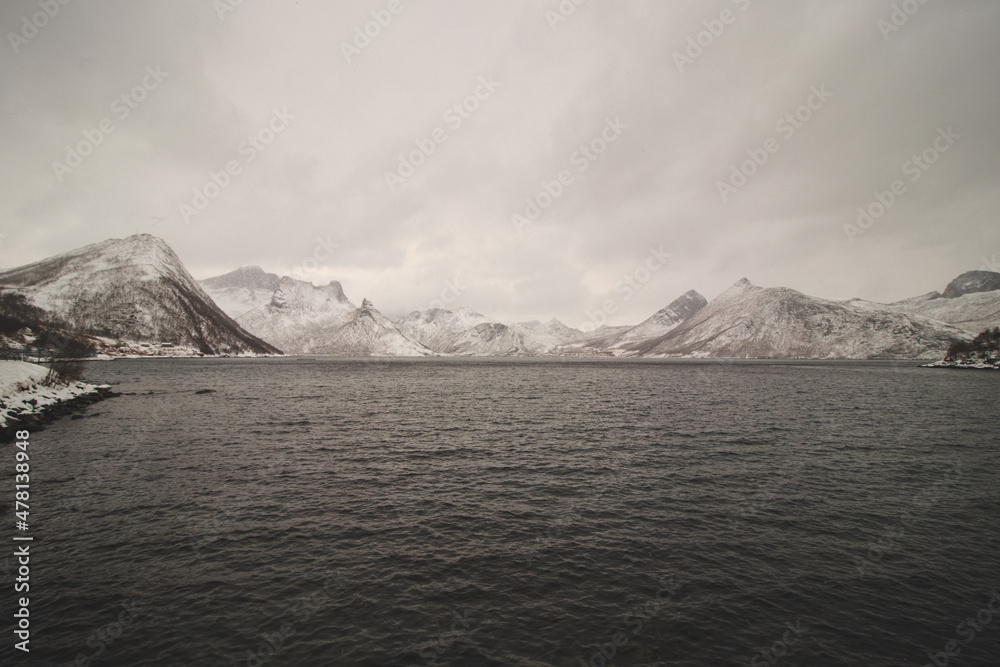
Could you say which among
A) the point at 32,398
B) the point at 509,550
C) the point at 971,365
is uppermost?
the point at 971,365

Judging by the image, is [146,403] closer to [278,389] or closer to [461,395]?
[278,389]

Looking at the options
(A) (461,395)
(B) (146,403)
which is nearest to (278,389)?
(B) (146,403)

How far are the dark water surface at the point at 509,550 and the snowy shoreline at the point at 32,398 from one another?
5.67 m

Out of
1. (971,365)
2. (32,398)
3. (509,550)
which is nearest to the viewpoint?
(509,550)

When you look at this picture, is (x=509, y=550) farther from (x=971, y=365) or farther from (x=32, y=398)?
(x=971, y=365)

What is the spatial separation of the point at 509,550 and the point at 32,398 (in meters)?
67.9

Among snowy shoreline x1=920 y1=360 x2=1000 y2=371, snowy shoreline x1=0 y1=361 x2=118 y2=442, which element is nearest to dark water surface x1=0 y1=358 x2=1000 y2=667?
snowy shoreline x1=0 y1=361 x2=118 y2=442

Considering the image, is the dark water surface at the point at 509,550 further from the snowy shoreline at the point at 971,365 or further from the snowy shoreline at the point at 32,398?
the snowy shoreline at the point at 971,365

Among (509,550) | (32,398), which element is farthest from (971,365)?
(32,398)

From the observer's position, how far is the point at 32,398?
169 ft

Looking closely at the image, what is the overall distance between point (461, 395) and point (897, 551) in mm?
74262

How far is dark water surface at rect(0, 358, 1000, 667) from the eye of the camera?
44.2 ft

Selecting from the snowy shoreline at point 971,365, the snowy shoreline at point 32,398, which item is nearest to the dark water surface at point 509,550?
the snowy shoreline at point 32,398

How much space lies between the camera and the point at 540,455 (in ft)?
124
